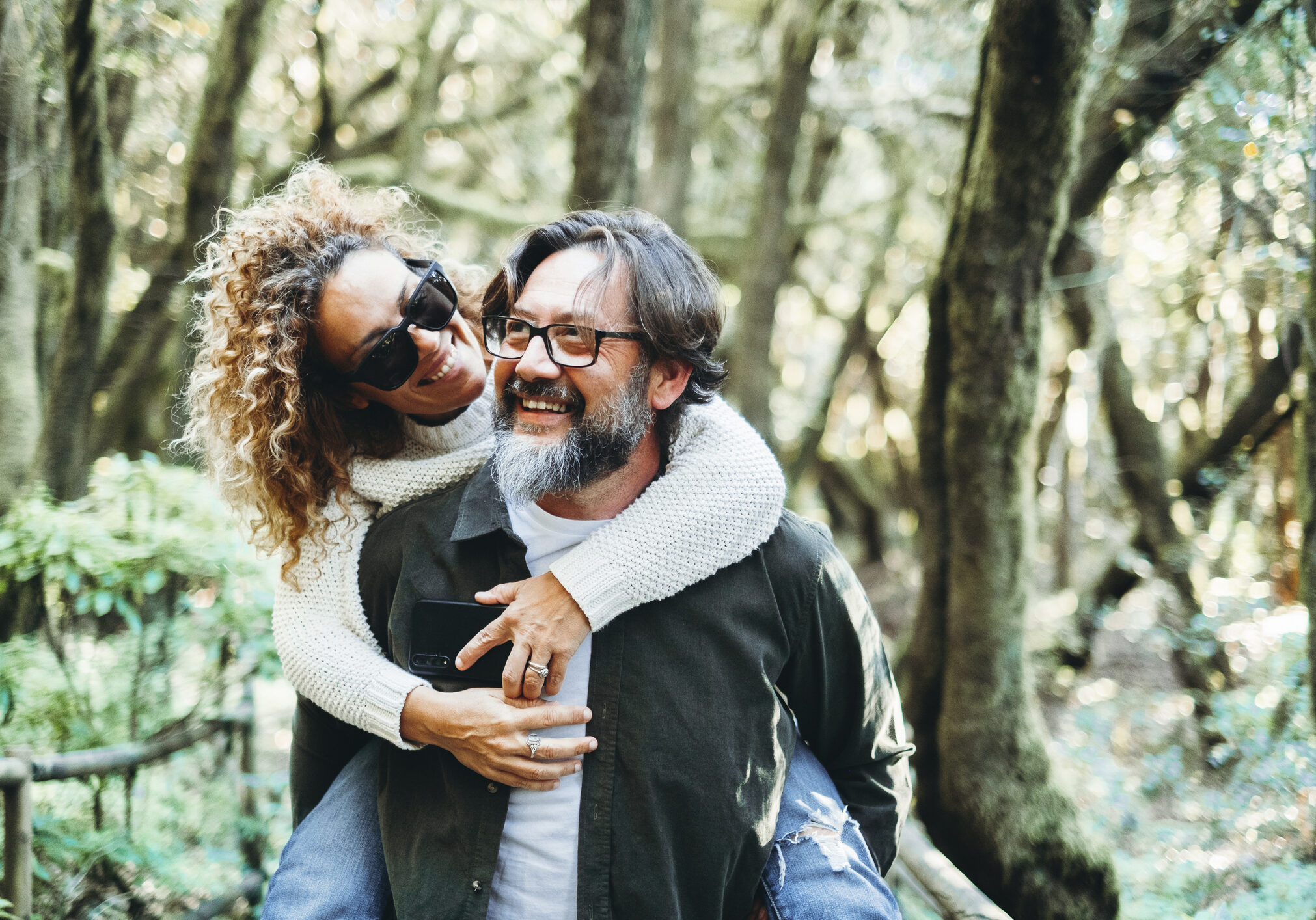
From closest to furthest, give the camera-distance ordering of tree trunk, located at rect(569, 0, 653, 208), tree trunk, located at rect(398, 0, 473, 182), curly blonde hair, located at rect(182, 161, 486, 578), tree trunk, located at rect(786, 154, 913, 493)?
curly blonde hair, located at rect(182, 161, 486, 578)
tree trunk, located at rect(569, 0, 653, 208)
tree trunk, located at rect(398, 0, 473, 182)
tree trunk, located at rect(786, 154, 913, 493)

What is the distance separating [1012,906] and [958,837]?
286 mm

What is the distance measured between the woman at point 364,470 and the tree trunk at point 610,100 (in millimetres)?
2221

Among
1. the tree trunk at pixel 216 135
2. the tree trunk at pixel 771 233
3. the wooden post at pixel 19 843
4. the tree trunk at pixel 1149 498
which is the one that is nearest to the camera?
the wooden post at pixel 19 843

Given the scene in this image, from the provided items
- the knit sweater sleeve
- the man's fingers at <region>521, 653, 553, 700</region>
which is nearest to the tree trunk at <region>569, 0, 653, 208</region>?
→ the knit sweater sleeve

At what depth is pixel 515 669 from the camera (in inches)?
75.4

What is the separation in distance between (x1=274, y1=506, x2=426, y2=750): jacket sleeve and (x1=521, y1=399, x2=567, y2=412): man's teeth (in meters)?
0.57

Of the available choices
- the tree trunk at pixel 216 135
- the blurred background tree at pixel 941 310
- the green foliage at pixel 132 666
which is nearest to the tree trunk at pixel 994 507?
the blurred background tree at pixel 941 310

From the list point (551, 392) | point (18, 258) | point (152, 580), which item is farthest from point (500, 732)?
point (18, 258)

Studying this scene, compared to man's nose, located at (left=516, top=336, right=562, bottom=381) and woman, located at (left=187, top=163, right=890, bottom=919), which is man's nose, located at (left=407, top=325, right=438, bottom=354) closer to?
woman, located at (left=187, top=163, right=890, bottom=919)

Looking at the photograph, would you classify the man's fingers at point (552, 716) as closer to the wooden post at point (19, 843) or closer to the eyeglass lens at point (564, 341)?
the eyeglass lens at point (564, 341)

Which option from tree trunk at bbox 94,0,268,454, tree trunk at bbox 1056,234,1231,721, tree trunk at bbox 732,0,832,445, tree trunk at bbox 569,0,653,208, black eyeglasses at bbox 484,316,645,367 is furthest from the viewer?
tree trunk at bbox 732,0,832,445

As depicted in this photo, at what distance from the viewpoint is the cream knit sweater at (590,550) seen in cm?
198

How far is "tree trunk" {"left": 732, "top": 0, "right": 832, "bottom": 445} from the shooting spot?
718 cm

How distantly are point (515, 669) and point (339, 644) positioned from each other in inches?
19.8
